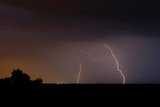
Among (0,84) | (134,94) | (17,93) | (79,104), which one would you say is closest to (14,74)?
(0,84)

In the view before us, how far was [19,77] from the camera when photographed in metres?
74.8

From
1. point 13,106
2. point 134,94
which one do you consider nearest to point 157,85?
point 134,94

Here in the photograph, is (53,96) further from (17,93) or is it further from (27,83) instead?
(27,83)

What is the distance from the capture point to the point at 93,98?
172 ft

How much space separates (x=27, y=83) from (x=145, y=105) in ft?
102

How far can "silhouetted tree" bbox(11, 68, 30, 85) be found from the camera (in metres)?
74.0

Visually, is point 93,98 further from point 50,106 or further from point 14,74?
point 14,74

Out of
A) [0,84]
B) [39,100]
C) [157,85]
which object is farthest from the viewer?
[157,85]

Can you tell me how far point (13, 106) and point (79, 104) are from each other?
256 inches

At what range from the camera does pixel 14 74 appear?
249ft

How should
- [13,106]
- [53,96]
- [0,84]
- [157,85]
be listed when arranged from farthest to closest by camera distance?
[157,85]
[0,84]
[53,96]
[13,106]

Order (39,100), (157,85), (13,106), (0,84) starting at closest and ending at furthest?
(13,106) → (39,100) → (0,84) → (157,85)

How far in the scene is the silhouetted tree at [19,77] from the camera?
7402 centimetres

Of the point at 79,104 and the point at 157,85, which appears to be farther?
the point at 157,85
